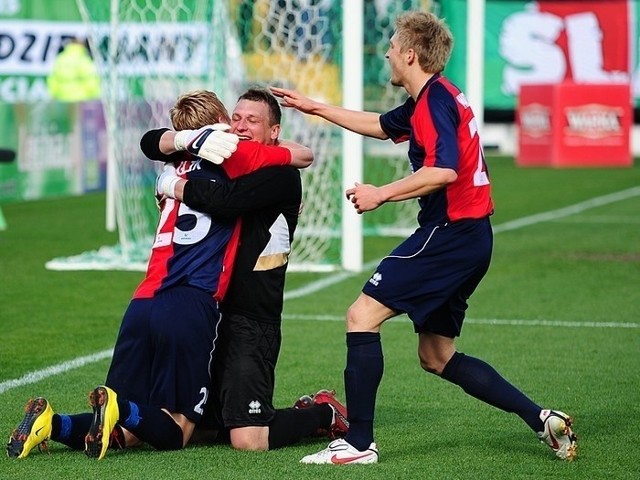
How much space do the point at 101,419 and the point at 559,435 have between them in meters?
1.78

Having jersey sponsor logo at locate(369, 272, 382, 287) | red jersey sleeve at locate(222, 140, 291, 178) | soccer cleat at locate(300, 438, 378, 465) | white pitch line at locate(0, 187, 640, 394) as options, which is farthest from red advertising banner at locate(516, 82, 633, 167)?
soccer cleat at locate(300, 438, 378, 465)

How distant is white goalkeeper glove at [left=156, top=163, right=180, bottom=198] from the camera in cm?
570

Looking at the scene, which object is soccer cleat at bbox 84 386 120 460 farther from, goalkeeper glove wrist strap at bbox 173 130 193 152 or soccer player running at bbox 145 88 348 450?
goalkeeper glove wrist strap at bbox 173 130 193 152

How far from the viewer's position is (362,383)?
548cm

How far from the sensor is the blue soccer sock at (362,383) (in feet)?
17.9

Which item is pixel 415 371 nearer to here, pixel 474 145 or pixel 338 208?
pixel 474 145

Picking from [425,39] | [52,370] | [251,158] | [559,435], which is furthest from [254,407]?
[52,370]

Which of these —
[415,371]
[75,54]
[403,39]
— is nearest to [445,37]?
[403,39]

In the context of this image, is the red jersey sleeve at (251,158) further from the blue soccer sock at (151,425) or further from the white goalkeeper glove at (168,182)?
the blue soccer sock at (151,425)

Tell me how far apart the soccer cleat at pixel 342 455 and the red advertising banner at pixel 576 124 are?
80.6 ft

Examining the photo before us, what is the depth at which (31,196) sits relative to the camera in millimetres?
19703

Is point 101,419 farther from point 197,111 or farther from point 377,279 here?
point 197,111

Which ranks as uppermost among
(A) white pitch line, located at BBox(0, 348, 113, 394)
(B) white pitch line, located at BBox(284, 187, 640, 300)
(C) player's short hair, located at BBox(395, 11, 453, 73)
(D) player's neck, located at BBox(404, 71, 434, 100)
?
(C) player's short hair, located at BBox(395, 11, 453, 73)

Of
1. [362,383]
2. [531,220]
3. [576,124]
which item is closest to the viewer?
[362,383]
